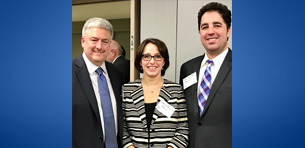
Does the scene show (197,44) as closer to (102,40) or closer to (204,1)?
(204,1)

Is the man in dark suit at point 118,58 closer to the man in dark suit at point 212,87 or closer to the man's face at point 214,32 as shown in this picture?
the man in dark suit at point 212,87

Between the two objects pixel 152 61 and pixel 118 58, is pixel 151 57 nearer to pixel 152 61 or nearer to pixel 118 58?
pixel 152 61

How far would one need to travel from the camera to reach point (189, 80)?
65.0 inches

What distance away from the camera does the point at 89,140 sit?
4.38 feet

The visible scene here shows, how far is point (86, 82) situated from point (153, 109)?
0.51 meters

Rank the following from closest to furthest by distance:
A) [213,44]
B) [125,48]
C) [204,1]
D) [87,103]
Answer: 1. [87,103]
2. [213,44]
3. [204,1]
4. [125,48]

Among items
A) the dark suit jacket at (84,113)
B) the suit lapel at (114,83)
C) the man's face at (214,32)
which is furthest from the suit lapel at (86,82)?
the man's face at (214,32)

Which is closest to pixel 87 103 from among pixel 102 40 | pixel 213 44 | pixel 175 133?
pixel 102 40

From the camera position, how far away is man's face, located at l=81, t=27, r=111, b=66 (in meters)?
1.40

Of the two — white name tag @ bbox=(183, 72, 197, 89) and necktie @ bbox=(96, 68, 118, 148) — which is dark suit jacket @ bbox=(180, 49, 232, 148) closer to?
white name tag @ bbox=(183, 72, 197, 89)

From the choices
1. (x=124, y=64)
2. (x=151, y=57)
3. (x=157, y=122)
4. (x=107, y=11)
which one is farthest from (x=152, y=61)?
(x=107, y=11)

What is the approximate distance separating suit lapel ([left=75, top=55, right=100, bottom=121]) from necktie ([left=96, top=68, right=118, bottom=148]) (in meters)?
0.11

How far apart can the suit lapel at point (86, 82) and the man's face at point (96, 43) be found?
3.1 inches

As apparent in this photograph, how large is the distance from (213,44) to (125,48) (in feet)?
4.49
